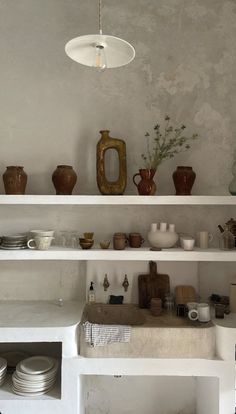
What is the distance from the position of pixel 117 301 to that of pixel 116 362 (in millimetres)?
476

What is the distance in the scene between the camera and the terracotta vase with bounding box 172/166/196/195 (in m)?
2.31

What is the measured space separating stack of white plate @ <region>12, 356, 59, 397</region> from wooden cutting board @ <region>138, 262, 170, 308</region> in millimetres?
754

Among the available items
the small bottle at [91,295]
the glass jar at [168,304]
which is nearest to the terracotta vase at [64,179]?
the small bottle at [91,295]

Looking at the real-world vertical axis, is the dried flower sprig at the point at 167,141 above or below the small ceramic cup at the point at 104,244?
above

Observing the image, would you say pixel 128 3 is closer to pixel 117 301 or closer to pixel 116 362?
pixel 117 301

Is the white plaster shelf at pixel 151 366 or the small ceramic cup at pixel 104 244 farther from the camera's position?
the small ceramic cup at pixel 104 244

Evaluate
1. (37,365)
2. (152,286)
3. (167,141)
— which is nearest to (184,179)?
(167,141)

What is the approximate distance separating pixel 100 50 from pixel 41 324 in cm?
158

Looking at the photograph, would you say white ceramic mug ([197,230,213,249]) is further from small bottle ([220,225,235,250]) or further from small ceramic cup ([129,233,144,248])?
small ceramic cup ([129,233,144,248])

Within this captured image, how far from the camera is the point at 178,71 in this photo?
253cm

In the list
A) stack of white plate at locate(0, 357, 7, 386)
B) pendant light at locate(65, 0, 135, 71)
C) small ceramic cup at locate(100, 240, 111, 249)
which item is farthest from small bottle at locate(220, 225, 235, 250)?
stack of white plate at locate(0, 357, 7, 386)

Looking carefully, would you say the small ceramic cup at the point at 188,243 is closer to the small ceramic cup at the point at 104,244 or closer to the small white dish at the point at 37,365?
the small ceramic cup at the point at 104,244

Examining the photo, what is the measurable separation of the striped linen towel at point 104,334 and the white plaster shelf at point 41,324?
0.10 metres

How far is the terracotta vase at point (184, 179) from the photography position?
7.59 ft
